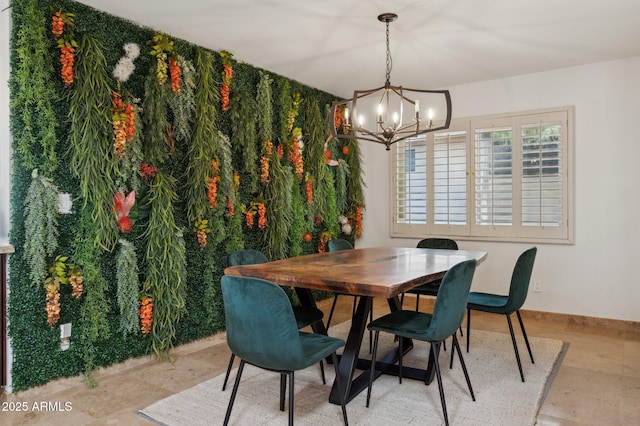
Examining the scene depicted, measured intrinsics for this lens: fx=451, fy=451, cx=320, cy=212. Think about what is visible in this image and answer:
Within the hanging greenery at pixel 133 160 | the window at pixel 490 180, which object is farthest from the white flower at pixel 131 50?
the window at pixel 490 180

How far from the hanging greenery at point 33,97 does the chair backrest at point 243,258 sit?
1.22m

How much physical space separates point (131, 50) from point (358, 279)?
2.28 meters

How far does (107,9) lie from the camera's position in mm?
3049

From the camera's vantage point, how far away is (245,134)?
3967 mm

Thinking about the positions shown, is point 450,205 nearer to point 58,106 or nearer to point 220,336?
point 220,336

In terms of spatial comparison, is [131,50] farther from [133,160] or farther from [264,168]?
[264,168]

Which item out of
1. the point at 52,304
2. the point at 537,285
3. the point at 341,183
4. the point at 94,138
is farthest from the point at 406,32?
the point at 52,304

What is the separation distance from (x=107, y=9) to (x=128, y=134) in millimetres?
855

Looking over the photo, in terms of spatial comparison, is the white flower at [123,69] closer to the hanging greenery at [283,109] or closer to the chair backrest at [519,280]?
the hanging greenery at [283,109]

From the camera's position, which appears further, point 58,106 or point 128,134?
point 128,134

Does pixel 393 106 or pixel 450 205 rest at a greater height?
pixel 393 106

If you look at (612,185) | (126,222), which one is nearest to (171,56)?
(126,222)

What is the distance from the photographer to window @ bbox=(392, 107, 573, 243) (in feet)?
14.9

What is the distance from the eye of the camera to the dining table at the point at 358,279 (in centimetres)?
226
